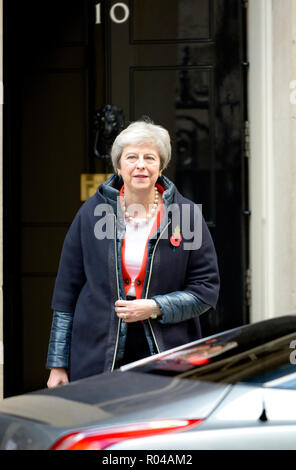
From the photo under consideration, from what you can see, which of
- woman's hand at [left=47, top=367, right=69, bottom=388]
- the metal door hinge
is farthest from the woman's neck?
the metal door hinge

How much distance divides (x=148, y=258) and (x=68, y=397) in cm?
100

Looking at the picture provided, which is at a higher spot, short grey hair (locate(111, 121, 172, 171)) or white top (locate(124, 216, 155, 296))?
short grey hair (locate(111, 121, 172, 171))

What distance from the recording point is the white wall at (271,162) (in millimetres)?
5457

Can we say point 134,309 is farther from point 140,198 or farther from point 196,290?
point 140,198

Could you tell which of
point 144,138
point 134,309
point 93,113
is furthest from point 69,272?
point 93,113

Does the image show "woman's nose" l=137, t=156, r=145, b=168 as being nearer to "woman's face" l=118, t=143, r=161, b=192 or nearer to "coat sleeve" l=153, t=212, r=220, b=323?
"woman's face" l=118, t=143, r=161, b=192

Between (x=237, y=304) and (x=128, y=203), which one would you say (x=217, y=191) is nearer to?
(x=237, y=304)

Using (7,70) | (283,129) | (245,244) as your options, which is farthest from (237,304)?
(7,70)

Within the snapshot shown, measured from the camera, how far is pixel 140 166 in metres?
3.43

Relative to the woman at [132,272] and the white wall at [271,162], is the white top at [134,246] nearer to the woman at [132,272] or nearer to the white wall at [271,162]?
the woman at [132,272]

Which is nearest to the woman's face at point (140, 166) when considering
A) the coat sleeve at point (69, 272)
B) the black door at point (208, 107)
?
the coat sleeve at point (69, 272)

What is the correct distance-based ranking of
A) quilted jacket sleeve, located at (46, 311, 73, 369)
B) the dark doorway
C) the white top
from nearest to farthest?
the white top < quilted jacket sleeve, located at (46, 311, 73, 369) < the dark doorway

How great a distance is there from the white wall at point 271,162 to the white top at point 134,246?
2.19m

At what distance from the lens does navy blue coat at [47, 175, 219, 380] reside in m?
Result: 3.38
